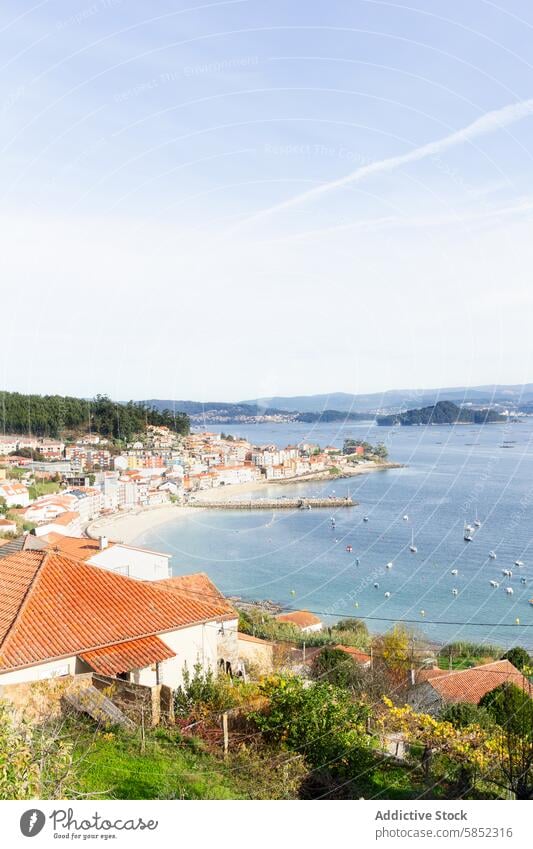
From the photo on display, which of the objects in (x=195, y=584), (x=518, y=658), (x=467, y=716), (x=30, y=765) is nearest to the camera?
(x=30, y=765)

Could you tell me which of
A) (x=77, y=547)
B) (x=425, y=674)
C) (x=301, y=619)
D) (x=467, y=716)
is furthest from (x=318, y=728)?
(x=301, y=619)

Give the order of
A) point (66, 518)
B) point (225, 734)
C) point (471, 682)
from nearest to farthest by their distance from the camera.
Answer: point (225, 734)
point (471, 682)
point (66, 518)

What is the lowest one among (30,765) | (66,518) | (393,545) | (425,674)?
(393,545)

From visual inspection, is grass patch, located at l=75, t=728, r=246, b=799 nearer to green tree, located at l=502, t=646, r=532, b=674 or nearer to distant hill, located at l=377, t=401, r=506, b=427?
green tree, located at l=502, t=646, r=532, b=674

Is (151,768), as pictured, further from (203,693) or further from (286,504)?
(286,504)

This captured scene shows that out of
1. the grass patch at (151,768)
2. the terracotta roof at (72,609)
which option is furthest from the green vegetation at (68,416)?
the grass patch at (151,768)

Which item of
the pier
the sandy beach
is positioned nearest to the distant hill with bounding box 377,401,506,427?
the pier

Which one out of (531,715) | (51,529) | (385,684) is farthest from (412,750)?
(51,529)

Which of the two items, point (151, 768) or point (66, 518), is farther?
point (66, 518)
